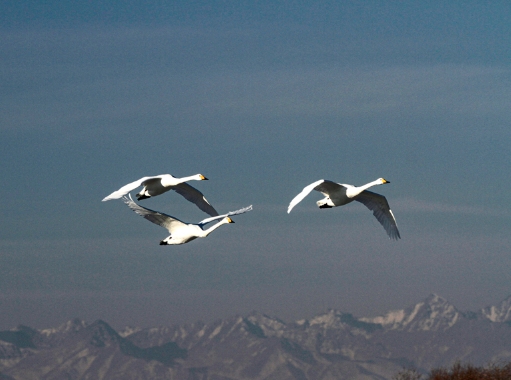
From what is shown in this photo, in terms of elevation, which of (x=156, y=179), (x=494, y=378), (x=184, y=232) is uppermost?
(x=156, y=179)

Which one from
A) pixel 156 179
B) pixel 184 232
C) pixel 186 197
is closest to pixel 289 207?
pixel 184 232

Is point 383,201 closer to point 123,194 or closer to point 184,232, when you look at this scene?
point 184,232

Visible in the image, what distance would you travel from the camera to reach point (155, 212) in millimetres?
63344

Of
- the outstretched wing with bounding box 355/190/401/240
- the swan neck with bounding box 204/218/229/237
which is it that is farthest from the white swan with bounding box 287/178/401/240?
the swan neck with bounding box 204/218/229/237

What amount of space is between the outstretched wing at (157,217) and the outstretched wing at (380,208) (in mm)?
15395

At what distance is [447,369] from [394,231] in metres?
13.9

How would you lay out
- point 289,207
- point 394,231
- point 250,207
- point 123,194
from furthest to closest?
point 394,231
point 250,207
point 123,194
point 289,207

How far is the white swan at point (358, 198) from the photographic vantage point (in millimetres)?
68875

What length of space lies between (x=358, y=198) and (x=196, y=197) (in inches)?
526

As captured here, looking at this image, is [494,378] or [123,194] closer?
[123,194]

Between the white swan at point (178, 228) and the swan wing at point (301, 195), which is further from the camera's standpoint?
the white swan at point (178, 228)

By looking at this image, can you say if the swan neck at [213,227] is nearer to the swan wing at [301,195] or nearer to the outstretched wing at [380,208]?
the swan wing at [301,195]

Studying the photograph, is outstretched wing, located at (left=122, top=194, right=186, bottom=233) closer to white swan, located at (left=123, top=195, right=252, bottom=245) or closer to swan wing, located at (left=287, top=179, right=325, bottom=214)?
white swan, located at (left=123, top=195, right=252, bottom=245)

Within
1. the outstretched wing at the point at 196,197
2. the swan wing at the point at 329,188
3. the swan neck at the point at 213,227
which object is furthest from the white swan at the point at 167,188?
the swan wing at the point at 329,188
